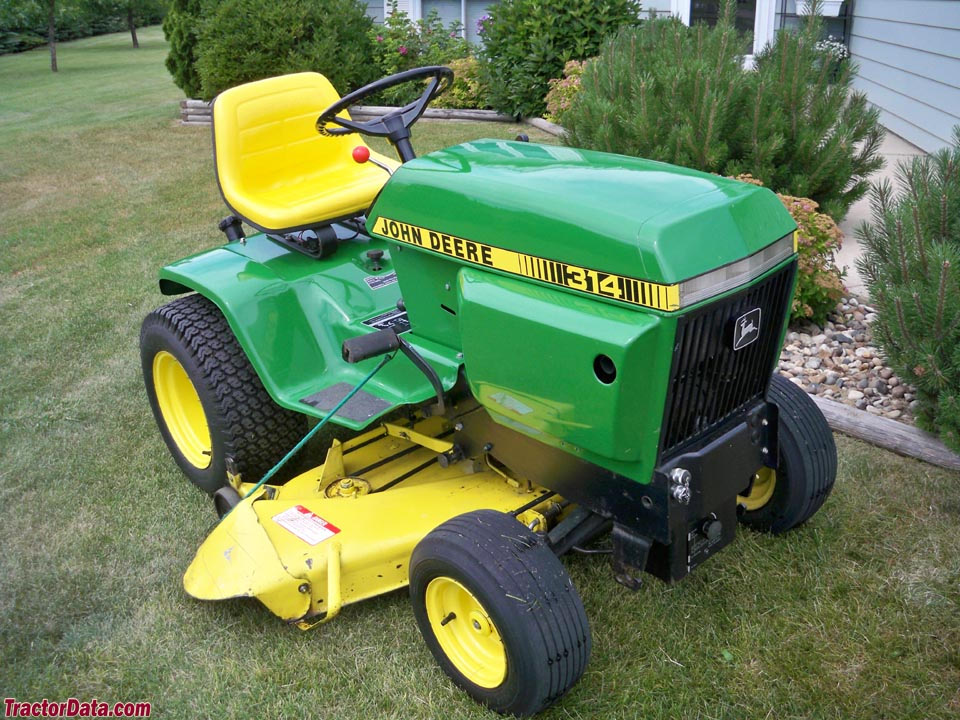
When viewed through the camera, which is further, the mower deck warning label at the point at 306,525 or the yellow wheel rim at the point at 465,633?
the mower deck warning label at the point at 306,525

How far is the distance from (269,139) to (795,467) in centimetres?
221

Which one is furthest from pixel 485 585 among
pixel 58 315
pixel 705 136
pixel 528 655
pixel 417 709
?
pixel 58 315

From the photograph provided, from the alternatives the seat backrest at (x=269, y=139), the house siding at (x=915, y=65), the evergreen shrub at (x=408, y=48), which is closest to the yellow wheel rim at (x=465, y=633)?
the seat backrest at (x=269, y=139)

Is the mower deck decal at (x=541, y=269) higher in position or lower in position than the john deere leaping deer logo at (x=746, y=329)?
higher

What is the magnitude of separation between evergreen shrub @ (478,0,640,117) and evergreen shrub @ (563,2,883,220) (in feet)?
10.2

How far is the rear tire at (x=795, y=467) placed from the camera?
108 inches

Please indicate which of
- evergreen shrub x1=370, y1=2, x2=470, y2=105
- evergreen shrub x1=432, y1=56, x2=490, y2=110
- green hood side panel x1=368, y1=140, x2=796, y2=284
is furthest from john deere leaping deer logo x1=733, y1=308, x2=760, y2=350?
evergreen shrub x1=370, y1=2, x2=470, y2=105

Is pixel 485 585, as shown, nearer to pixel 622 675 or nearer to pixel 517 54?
pixel 622 675

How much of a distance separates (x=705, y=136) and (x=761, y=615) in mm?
2620

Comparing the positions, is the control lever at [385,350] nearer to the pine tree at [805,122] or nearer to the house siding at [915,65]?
the pine tree at [805,122]

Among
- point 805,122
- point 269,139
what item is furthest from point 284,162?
point 805,122

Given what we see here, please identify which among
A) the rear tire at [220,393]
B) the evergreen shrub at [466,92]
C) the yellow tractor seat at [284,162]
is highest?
the yellow tractor seat at [284,162]

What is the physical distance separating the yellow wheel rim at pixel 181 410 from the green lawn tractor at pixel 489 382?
0.05 m

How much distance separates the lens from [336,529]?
2643 mm
